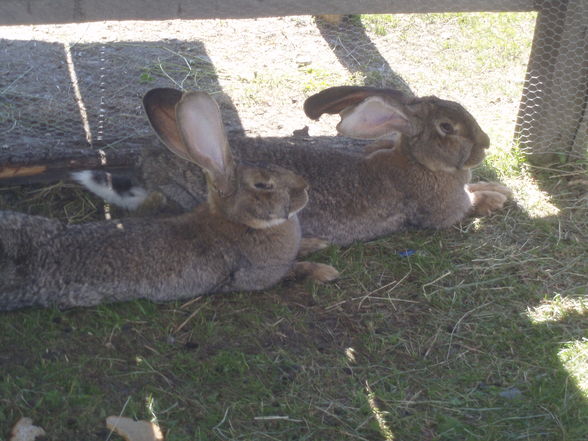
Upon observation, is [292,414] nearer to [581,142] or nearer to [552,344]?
[552,344]

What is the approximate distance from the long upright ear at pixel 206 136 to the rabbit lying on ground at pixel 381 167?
0.41 meters

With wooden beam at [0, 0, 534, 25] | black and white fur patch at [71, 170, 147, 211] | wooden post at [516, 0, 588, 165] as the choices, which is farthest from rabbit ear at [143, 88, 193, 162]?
wooden post at [516, 0, 588, 165]

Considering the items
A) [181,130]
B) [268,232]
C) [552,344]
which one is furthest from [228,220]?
[552,344]

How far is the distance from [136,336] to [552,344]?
162 centimetres

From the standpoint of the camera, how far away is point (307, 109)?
11.4 feet

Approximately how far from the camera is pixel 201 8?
3.28 metres

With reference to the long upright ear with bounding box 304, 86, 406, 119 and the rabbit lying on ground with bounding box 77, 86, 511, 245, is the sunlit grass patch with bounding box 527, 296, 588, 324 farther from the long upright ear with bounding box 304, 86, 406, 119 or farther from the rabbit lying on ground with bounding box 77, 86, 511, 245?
the long upright ear with bounding box 304, 86, 406, 119

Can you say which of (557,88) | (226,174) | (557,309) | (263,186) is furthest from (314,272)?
(557,88)

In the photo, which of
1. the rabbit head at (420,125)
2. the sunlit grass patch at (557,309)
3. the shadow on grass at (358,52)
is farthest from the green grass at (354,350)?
the shadow on grass at (358,52)

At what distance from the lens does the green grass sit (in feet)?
8.36

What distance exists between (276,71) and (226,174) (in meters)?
2.10

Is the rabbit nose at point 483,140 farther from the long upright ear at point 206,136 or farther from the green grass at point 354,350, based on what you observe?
the long upright ear at point 206,136

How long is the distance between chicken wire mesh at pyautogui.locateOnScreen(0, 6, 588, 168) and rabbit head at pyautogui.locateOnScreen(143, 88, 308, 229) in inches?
46.2

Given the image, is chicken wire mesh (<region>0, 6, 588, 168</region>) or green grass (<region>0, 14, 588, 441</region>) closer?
green grass (<region>0, 14, 588, 441</region>)
